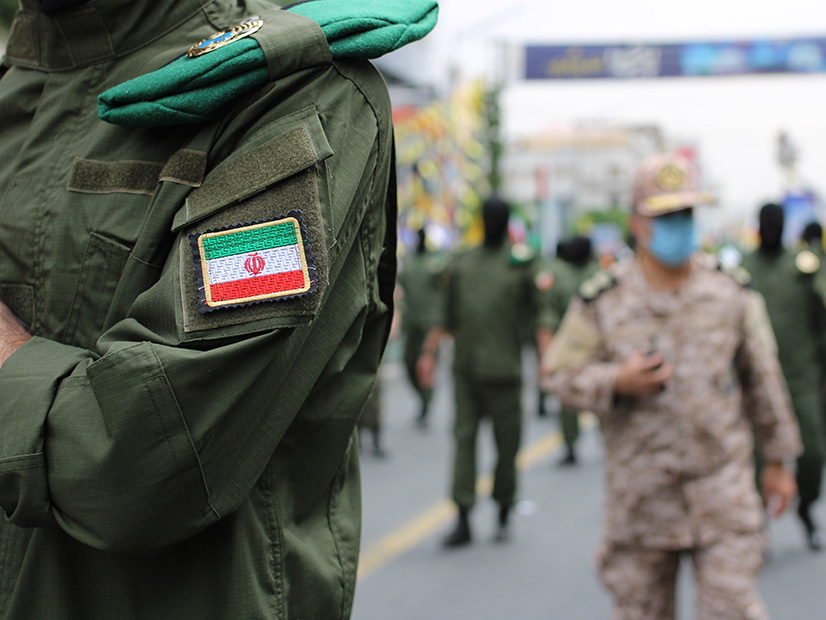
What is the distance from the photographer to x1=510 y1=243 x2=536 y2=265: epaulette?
6.78m

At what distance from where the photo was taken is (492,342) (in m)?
6.61

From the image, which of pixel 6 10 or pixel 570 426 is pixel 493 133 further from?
pixel 6 10

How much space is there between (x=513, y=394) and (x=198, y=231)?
555cm

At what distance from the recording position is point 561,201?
66.0 metres

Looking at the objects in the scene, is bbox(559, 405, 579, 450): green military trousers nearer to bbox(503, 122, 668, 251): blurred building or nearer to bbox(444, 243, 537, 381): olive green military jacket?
bbox(444, 243, 537, 381): olive green military jacket

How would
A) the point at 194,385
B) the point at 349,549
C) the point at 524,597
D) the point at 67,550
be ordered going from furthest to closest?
the point at 524,597
the point at 349,549
the point at 67,550
the point at 194,385

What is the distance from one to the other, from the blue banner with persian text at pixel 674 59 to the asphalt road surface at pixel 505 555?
21.5 m

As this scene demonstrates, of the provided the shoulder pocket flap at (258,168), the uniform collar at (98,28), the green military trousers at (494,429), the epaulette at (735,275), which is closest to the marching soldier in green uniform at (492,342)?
the green military trousers at (494,429)

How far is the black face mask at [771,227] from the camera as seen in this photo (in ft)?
21.0

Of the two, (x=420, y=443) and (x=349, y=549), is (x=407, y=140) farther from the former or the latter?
(x=349, y=549)

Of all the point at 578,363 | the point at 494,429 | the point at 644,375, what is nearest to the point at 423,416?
the point at 494,429

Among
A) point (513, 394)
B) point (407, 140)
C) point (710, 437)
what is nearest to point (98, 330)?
point (710, 437)

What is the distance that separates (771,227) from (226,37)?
5.78 meters

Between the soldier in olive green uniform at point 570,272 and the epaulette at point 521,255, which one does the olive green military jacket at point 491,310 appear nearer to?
the epaulette at point 521,255
